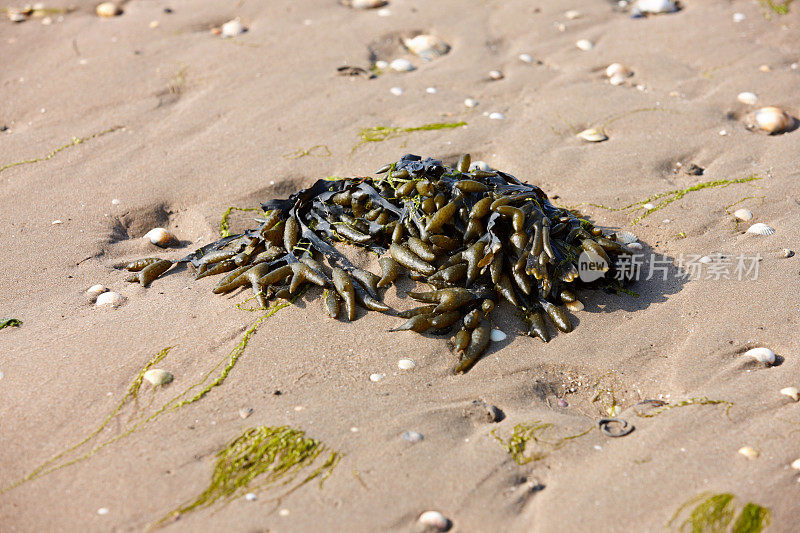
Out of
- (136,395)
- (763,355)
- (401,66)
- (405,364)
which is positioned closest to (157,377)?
(136,395)

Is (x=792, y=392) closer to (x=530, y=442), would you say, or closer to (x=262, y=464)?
(x=530, y=442)

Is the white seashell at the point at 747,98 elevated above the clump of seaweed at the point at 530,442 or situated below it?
above

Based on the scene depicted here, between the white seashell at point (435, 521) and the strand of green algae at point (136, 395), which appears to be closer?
the white seashell at point (435, 521)

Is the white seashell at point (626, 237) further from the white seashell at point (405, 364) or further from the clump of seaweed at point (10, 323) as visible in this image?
the clump of seaweed at point (10, 323)

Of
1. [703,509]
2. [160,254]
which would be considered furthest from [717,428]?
[160,254]

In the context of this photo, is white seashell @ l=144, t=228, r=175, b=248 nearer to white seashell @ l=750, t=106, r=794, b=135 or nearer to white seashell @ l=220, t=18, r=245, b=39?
white seashell @ l=220, t=18, r=245, b=39

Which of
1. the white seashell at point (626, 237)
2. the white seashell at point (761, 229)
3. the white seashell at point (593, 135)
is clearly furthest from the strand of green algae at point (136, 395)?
the white seashell at point (761, 229)
